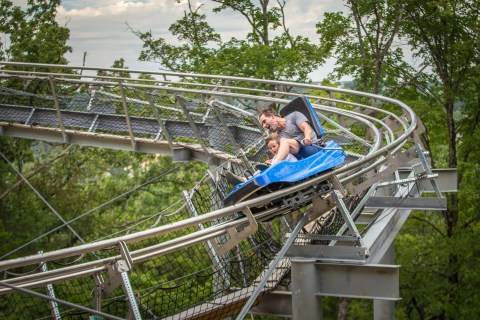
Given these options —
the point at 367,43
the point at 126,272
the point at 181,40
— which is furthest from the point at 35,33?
the point at 126,272

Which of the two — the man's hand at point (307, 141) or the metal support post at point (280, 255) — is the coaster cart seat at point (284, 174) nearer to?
the man's hand at point (307, 141)

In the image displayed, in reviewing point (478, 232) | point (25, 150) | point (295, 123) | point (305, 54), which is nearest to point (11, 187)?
point (25, 150)

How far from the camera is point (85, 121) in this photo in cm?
1709

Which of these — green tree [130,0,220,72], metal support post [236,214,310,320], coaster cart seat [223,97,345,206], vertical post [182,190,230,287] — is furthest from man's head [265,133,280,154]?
green tree [130,0,220,72]

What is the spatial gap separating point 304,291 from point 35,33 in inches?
788

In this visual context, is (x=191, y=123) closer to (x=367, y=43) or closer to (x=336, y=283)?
(x=336, y=283)

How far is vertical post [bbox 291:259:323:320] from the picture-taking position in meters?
9.62

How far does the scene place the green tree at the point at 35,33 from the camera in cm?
2695

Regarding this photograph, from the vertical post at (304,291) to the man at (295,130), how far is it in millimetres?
1110

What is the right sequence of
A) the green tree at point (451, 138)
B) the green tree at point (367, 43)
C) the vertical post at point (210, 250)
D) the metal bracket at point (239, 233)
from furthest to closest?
the green tree at point (367, 43), the green tree at point (451, 138), the vertical post at point (210, 250), the metal bracket at point (239, 233)

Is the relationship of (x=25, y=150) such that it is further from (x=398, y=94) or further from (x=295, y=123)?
(x=295, y=123)

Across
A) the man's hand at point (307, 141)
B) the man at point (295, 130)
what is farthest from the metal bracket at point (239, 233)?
the man's hand at point (307, 141)

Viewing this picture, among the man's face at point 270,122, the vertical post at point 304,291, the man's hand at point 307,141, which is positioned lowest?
the vertical post at point 304,291

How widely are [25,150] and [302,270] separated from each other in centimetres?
2035
